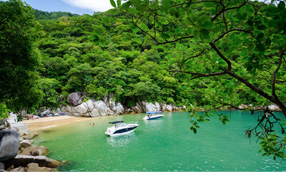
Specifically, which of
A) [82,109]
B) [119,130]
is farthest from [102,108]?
[119,130]

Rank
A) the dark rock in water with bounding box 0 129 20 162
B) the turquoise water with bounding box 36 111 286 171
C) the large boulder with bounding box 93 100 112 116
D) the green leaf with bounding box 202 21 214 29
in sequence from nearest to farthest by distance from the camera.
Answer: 1. the green leaf with bounding box 202 21 214 29
2. the dark rock in water with bounding box 0 129 20 162
3. the turquoise water with bounding box 36 111 286 171
4. the large boulder with bounding box 93 100 112 116

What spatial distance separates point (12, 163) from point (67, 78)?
28058 mm

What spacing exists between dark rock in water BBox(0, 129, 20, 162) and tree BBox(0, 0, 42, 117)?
1.77 m

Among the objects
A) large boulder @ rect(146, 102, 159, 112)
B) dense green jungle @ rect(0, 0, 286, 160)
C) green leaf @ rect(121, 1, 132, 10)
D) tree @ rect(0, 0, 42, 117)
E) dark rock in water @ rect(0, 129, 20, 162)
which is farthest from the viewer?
large boulder @ rect(146, 102, 159, 112)

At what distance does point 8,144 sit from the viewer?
731cm

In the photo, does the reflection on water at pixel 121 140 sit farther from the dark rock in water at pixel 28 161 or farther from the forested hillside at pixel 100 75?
the forested hillside at pixel 100 75

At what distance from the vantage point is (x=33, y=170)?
7.23m

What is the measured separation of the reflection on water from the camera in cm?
1295

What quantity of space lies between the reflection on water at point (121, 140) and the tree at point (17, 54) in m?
8.09

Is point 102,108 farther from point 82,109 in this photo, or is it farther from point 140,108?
point 140,108

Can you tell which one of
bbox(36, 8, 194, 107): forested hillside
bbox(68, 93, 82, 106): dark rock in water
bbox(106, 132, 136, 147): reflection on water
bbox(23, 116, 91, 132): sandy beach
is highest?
bbox(36, 8, 194, 107): forested hillside

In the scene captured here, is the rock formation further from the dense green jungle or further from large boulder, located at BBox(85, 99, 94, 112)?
the dense green jungle

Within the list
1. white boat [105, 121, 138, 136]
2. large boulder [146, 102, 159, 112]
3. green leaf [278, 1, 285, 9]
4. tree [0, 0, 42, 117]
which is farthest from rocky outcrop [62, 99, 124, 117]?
green leaf [278, 1, 285, 9]

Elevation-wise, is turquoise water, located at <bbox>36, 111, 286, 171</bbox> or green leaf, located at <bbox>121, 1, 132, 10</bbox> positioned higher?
green leaf, located at <bbox>121, 1, 132, 10</bbox>
